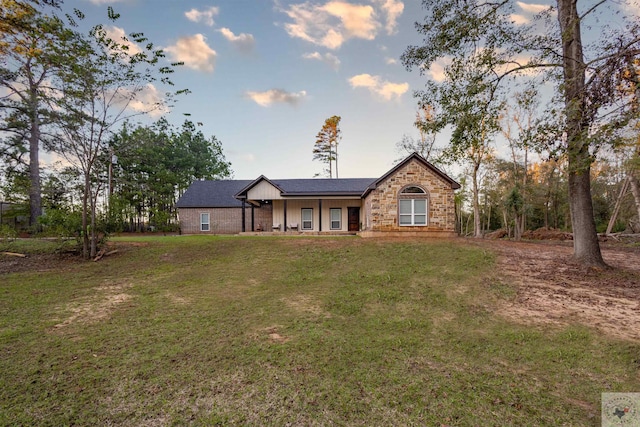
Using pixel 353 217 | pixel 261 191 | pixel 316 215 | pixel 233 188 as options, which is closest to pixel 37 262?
pixel 261 191

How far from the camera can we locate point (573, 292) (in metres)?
7.54

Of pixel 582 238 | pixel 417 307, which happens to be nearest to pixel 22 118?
pixel 417 307

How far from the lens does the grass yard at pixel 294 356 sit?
3400 millimetres

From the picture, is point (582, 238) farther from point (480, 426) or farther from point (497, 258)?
point (480, 426)

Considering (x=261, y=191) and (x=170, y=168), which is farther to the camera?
(x=170, y=168)

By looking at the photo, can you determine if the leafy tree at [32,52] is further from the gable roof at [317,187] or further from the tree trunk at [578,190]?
the tree trunk at [578,190]

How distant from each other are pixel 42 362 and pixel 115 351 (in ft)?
2.92

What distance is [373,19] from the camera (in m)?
14.1

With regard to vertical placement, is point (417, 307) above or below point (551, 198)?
below

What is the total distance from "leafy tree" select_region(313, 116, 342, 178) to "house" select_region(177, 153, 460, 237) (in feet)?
47.3

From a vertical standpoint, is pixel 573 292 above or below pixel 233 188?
below

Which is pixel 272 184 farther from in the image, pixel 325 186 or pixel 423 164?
pixel 423 164

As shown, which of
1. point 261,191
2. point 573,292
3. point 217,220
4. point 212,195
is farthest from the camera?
point 212,195

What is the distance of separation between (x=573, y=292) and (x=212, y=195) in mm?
24807
